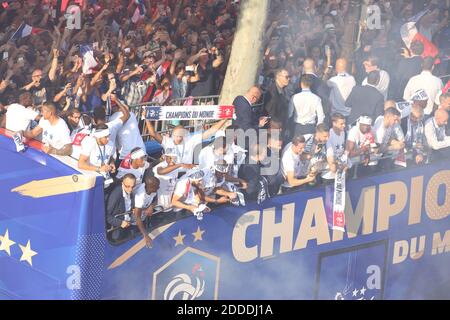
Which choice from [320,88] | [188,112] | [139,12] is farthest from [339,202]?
[139,12]

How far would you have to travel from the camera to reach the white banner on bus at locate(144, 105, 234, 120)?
8477 mm

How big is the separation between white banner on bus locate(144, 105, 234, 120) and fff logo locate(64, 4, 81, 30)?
2.63 metres

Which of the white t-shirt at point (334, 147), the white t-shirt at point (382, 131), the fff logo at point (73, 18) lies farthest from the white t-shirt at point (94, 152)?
the fff logo at point (73, 18)

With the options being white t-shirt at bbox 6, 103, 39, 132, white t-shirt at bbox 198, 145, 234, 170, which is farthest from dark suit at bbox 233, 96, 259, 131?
white t-shirt at bbox 6, 103, 39, 132

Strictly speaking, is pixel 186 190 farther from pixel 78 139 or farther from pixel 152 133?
pixel 78 139

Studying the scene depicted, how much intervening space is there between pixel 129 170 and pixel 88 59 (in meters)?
2.03

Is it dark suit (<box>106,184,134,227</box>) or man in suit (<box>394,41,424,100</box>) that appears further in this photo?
man in suit (<box>394,41,424,100</box>)

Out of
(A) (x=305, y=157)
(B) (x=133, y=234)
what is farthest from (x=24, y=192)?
(A) (x=305, y=157)

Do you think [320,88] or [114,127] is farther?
[320,88]

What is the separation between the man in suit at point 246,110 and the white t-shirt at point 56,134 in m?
1.55

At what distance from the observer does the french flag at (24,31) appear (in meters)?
10.3

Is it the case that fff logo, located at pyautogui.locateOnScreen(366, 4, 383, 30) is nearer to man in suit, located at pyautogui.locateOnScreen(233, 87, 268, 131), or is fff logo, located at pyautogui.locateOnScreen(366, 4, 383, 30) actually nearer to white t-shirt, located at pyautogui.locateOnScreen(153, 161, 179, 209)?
man in suit, located at pyautogui.locateOnScreen(233, 87, 268, 131)

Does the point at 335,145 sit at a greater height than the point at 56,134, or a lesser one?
greater

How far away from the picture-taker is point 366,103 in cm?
977
